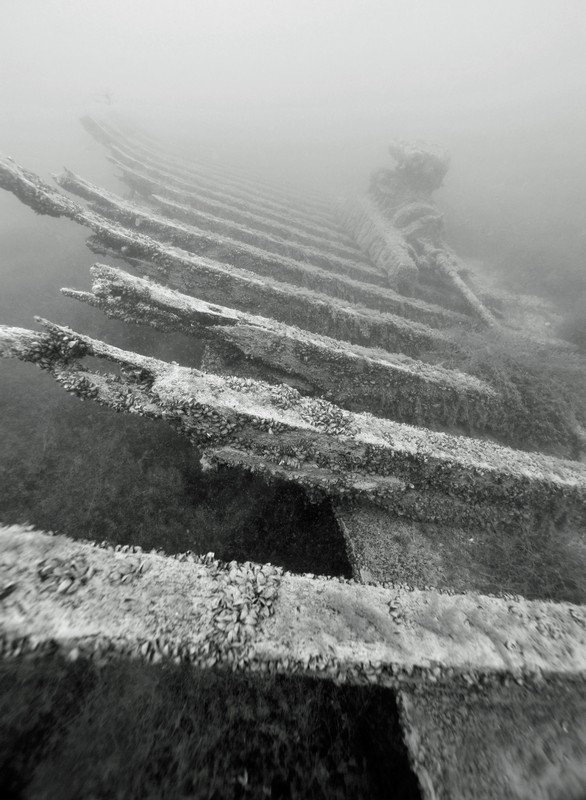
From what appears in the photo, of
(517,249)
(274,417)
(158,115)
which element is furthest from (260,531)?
(158,115)

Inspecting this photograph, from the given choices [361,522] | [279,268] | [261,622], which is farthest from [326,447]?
[279,268]

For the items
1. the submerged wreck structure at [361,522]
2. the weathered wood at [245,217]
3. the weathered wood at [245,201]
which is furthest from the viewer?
the weathered wood at [245,201]

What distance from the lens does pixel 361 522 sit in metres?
2.70

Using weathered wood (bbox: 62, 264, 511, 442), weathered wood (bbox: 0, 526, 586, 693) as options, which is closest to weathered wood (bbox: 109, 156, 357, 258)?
weathered wood (bbox: 62, 264, 511, 442)

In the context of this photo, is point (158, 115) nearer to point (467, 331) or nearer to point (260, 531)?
point (467, 331)

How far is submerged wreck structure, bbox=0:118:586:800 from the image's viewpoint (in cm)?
144

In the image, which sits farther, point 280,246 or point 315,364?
point 280,246

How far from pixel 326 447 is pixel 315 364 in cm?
120

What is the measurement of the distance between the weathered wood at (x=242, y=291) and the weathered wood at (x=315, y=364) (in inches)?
35.8

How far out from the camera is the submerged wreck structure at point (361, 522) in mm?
1436

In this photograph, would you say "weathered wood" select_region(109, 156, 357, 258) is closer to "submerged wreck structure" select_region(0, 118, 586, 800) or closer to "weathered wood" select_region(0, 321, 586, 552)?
"submerged wreck structure" select_region(0, 118, 586, 800)

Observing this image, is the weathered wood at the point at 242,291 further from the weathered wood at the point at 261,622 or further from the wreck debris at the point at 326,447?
the weathered wood at the point at 261,622

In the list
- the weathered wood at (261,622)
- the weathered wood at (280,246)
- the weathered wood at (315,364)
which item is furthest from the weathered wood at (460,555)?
the weathered wood at (280,246)

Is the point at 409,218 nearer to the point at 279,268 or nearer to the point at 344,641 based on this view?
the point at 279,268
